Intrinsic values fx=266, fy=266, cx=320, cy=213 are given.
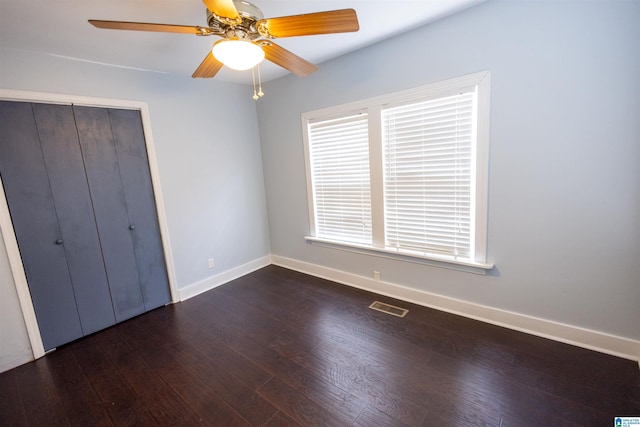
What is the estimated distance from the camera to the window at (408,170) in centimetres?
222

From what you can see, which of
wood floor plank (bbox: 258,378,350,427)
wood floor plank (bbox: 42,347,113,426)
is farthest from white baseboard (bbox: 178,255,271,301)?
wood floor plank (bbox: 258,378,350,427)

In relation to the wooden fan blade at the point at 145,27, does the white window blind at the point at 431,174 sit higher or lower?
lower

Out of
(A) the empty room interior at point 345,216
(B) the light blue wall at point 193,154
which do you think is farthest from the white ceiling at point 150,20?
(B) the light blue wall at point 193,154

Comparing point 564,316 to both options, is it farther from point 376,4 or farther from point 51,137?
→ point 51,137

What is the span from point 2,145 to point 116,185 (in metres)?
0.78

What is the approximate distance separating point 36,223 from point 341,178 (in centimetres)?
284

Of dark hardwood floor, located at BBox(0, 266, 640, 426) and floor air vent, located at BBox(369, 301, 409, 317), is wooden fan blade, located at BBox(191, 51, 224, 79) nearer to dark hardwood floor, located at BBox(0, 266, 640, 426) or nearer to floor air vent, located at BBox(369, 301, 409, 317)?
dark hardwood floor, located at BBox(0, 266, 640, 426)

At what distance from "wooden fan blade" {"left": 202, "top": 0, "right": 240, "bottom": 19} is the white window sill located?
7.77 feet

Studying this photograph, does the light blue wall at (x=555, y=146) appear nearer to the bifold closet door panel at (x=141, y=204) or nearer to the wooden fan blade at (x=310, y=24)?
the wooden fan blade at (x=310, y=24)

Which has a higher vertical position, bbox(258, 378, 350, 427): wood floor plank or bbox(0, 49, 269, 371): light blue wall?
bbox(0, 49, 269, 371): light blue wall

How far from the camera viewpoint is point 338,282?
335 cm

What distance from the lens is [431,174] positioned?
8.00ft

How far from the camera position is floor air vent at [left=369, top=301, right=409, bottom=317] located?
2.58m

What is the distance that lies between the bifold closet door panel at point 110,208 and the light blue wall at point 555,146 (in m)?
2.81
